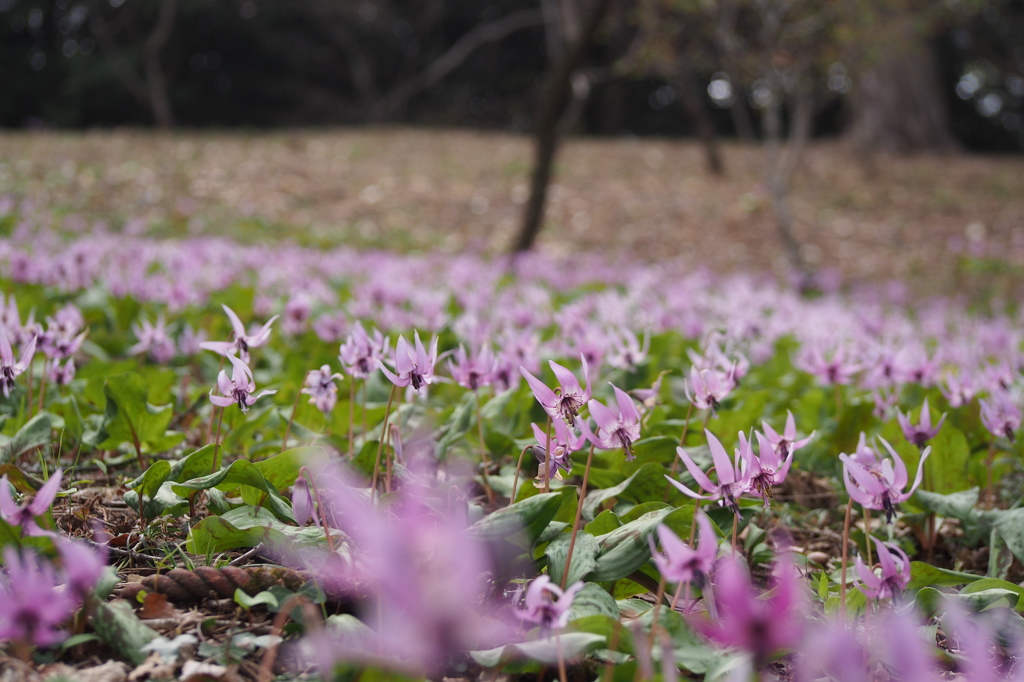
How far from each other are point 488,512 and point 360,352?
1.61ft

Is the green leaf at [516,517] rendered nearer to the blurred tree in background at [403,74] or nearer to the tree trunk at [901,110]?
the blurred tree in background at [403,74]

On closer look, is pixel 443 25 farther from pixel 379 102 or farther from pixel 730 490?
pixel 730 490

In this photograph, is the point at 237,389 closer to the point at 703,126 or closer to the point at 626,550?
the point at 626,550

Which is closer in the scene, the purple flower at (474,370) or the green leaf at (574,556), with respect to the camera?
the green leaf at (574,556)

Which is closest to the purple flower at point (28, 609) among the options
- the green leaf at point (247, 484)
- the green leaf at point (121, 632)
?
the green leaf at point (121, 632)

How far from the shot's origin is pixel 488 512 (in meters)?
1.77

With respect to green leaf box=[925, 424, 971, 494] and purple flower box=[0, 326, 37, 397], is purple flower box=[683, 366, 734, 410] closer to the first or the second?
green leaf box=[925, 424, 971, 494]

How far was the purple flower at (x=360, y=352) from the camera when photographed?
154 centimetres

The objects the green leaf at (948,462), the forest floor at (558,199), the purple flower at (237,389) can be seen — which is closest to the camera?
the purple flower at (237,389)

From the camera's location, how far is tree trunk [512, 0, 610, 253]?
6.59 m

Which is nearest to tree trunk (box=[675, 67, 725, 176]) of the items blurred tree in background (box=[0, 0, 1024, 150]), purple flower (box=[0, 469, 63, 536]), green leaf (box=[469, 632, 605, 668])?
blurred tree in background (box=[0, 0, 1024, 150])

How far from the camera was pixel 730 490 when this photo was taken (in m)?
1.15

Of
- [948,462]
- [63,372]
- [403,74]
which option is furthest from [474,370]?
[403,74]

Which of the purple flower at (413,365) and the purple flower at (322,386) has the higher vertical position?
the purple flower at (413,365)
